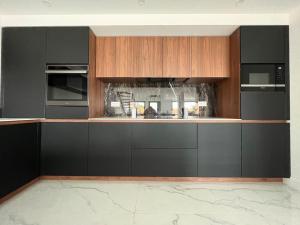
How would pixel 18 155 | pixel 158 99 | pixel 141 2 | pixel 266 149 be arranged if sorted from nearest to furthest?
pixel 18 155 < pixel 141 2 < pixel 266 149 < pixel 158 99

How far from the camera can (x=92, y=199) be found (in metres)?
2.16

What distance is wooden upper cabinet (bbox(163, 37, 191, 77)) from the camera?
296cm

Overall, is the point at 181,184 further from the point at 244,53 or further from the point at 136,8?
the point at 136,8

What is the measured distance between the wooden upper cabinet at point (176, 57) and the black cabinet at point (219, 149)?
2.58 feet

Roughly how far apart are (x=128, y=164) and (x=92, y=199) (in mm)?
642

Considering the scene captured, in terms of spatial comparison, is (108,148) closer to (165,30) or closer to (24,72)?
(24,72)

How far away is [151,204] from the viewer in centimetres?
207

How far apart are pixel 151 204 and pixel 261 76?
6.43ft

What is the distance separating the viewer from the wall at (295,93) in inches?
98.5

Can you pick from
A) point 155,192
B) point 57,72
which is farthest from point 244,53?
point 57,72

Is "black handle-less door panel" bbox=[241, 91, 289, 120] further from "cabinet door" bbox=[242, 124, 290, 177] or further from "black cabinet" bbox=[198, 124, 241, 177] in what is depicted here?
"black cabinet" bbox=[198, 124, 241, 177]

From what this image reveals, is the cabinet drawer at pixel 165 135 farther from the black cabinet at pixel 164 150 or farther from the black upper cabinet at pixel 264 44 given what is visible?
the black upper cabinet at pixel 264 44

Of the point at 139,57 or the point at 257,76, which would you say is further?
the point at 139,57

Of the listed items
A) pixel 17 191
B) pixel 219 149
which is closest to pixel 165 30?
pixel 219 149
